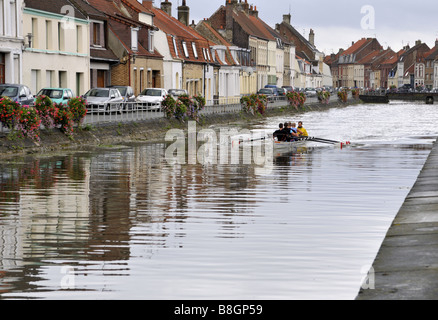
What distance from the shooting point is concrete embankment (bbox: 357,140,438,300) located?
9.34m

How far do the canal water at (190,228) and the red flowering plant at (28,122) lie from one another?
6.67 feet

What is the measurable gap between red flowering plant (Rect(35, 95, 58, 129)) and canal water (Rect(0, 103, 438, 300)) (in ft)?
14.5

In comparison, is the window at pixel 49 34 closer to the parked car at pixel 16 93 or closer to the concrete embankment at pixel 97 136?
the concrete embankment at pixel 97 136

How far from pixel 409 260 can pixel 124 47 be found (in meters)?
53.2

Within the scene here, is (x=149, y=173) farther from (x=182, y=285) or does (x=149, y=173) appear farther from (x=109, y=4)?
(x=109, y=4)

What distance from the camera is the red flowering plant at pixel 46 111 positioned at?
109ft

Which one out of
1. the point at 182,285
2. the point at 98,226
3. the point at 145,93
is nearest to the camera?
the point at 182,285

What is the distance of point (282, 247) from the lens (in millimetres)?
13305

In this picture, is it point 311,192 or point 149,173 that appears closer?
point 311,192

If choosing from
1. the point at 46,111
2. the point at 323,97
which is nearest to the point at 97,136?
the point at 46,111

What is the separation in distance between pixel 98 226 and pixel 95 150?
1973 cm

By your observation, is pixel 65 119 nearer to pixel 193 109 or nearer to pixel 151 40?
pixel 193 109

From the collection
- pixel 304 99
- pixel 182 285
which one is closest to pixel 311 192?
pixel 182 285
